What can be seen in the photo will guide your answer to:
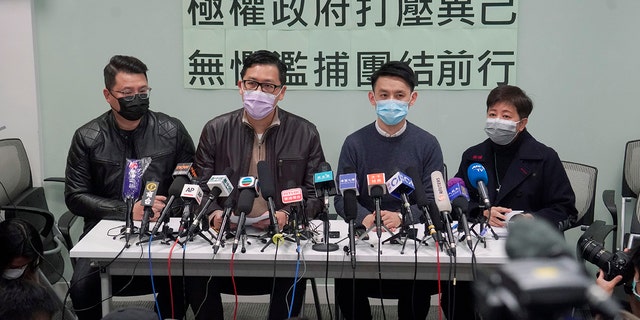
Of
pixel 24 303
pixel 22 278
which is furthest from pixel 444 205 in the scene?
pixel 22 278

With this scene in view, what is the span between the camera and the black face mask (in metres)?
3.07

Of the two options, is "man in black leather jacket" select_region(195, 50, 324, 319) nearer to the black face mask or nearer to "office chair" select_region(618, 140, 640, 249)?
the black face mask

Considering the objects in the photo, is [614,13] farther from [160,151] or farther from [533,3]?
[160,151]

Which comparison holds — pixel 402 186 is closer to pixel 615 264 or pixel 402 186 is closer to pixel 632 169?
pixel 615 264

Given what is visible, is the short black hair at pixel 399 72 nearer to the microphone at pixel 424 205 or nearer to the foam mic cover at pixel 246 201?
the microphone at pixel 424 205

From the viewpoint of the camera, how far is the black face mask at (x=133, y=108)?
3066 mm

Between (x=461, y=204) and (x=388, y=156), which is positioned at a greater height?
(x=388, y=156)

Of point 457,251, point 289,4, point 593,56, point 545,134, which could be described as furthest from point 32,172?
point 593,56

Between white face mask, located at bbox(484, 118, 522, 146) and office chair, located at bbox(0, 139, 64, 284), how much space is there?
244cm

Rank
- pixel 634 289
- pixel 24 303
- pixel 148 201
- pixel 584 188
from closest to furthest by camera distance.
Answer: pixel 24 303 → pixel 634 289 → pixel 148 201 → pixel 584 188

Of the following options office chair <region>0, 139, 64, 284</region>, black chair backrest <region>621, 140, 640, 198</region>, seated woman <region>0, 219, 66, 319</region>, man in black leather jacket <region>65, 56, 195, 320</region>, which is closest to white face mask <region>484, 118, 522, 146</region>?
black chair backrest <region>621, 140, 640, 198</region>

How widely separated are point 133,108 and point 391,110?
1.34 meters

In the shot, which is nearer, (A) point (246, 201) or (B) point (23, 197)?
(A) point (246, 201)

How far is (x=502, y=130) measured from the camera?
301 cm
